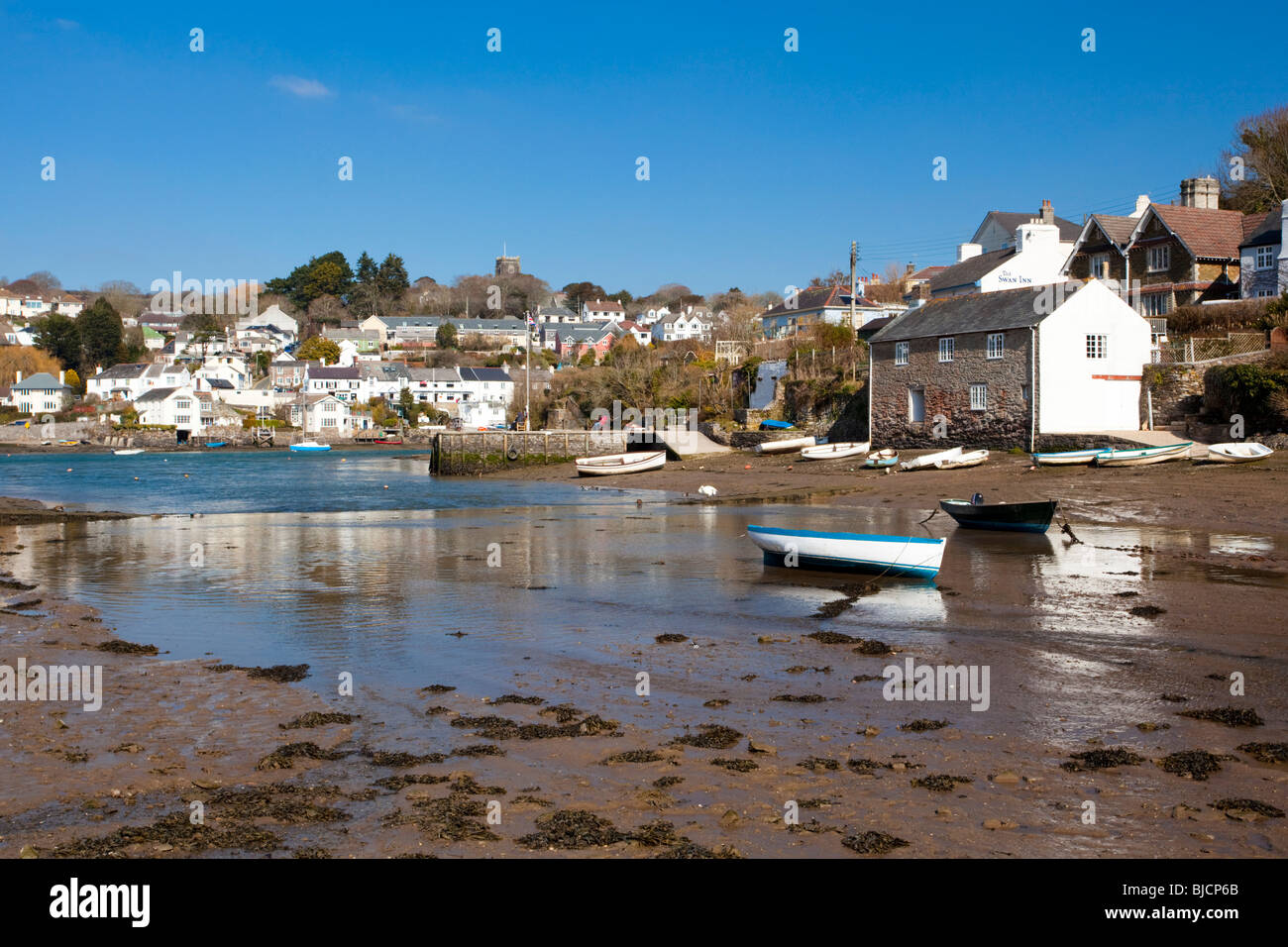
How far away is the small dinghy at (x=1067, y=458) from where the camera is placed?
34562mm

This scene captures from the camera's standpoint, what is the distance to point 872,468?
42.1 m

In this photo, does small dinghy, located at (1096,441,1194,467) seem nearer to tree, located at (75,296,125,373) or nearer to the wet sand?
the wet sand

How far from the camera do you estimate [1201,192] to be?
5525 centimetres

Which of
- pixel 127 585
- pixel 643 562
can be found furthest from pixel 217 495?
pixel 643 562

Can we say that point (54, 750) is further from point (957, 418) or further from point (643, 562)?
point (957, 418)

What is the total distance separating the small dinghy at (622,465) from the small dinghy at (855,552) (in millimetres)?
31060

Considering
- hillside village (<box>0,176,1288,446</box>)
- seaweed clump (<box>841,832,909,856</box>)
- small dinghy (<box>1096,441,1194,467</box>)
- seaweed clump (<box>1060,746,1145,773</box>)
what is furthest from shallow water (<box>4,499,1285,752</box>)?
hillside village (<box>0,176,1288,446</box>)

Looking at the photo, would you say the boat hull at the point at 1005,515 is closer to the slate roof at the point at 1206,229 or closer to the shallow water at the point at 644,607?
the shallow water at the point at 644,607

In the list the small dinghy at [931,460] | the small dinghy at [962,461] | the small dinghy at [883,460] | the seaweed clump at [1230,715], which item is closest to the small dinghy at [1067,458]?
the small dinghy at [962,461]

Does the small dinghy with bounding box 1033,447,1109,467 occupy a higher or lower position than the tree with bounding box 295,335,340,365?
lower

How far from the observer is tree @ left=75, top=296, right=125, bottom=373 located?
15025 cm

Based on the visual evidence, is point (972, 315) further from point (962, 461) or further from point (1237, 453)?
point (1237, 453)

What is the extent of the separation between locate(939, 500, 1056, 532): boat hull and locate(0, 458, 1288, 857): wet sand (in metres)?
8.73

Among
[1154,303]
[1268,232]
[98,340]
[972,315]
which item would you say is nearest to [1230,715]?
[972,315]
